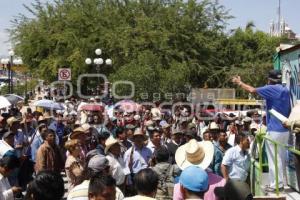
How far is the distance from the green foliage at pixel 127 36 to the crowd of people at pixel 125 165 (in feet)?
74.3

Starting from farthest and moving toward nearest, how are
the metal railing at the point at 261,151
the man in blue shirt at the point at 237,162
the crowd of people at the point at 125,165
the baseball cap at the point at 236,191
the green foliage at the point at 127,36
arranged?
the green foliage at the point at 127,36 < the man in blue shirt at the point at 237,162 < the metal railing at the point at 261,151 < the crowd of people at the point at 125,165 < the baseball cap at the point at 236,191

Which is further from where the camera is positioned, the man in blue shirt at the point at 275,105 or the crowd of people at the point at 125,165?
the man in blue shirt at the point at 275,105

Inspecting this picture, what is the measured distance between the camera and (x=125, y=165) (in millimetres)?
8828

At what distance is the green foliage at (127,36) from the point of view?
3722 cm

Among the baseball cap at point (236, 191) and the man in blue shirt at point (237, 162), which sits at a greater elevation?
the baseball cap at point (236, 191)

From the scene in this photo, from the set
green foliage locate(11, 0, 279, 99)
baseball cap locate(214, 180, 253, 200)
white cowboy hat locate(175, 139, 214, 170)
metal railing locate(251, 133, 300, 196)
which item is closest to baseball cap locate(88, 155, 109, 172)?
white cowboy hat locate(175, 139, 214, 170)

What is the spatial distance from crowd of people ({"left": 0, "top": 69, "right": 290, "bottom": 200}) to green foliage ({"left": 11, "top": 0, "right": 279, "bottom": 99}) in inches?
892

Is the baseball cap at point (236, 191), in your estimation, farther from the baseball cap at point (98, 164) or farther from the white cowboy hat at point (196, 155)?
the baseball cap at point (98, 164)

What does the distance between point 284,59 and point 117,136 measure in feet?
14.0

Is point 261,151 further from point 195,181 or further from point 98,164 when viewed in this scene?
point 195,181

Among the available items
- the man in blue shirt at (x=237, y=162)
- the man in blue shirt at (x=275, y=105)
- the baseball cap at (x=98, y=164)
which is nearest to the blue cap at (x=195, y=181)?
the baseball cap at (x=98, y=164)

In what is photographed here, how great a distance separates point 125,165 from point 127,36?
28686mm

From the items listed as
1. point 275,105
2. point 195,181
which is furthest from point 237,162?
point 195,181

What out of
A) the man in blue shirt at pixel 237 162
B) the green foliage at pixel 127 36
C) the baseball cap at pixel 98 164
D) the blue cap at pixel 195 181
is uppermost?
the green foliage at pixel 127 36
